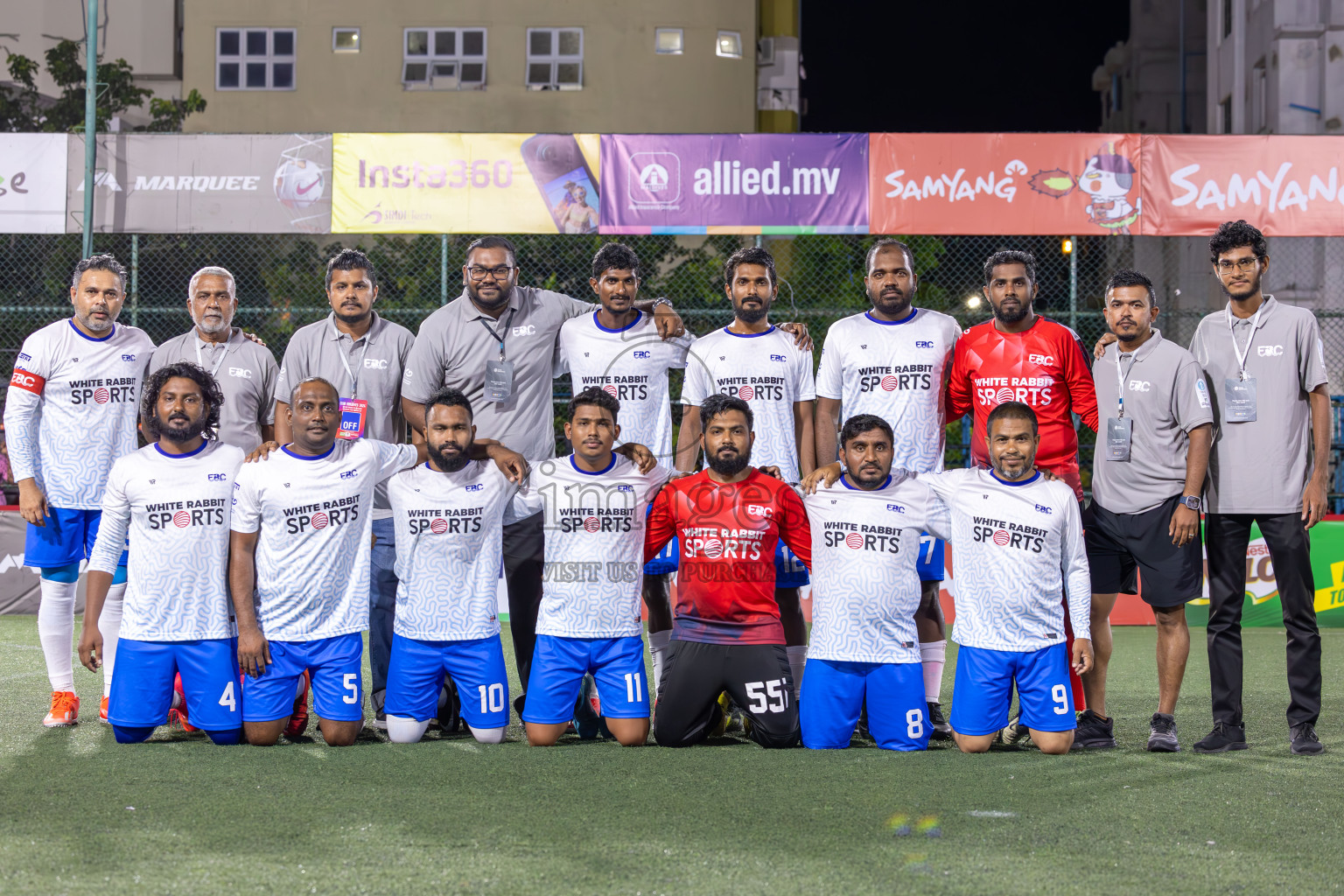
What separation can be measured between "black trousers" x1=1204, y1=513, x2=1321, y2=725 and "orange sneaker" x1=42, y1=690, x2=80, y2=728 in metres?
4.90

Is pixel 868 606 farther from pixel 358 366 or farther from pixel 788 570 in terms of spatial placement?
pixel 358 366

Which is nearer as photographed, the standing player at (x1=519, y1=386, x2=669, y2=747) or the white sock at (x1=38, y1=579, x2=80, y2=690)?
the standing player at (x1=519, y1=386, x2=669, y2=747)

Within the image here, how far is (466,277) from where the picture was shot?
19.7 ft

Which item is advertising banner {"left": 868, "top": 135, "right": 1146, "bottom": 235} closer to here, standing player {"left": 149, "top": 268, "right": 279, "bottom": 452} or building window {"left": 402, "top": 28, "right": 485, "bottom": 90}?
standing player {"left": 149, "top": 268, "right": 279, "bottom": 452}

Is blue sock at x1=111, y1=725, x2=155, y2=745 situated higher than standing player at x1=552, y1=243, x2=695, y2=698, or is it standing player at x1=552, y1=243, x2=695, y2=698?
standing player at x1=552, y1=243, x2=695, y2=698

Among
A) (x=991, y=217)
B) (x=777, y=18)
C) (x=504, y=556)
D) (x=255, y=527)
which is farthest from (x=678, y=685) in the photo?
(x=777, y=18)

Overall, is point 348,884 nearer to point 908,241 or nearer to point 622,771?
point 622,771

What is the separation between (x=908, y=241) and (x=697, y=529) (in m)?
8.19

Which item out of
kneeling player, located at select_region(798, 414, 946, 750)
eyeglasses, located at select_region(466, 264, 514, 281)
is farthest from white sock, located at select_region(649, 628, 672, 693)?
eyeglasses, located at select_region(466, 264, 514, 281)

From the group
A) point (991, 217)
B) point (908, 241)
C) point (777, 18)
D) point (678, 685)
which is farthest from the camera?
point (777, 18)

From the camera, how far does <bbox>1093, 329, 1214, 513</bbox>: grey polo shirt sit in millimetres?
5301

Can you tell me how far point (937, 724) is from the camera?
18.4 ft

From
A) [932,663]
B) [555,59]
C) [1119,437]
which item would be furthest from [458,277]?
[555,59]

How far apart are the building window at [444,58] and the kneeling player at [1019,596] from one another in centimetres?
2063
